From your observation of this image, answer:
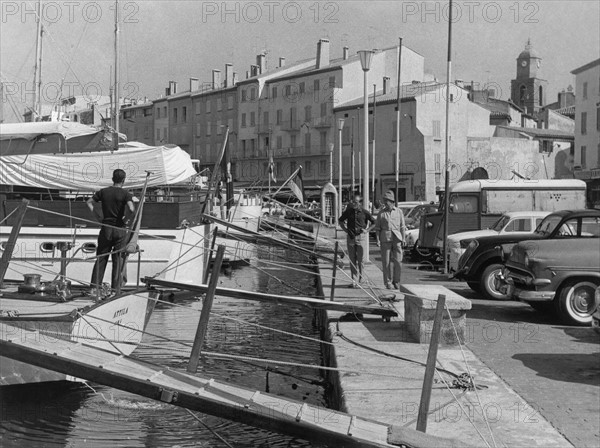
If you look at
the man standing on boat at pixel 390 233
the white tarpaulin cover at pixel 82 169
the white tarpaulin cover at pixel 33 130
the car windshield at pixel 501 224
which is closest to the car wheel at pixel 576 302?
the man standing on boat at pixel 390 233

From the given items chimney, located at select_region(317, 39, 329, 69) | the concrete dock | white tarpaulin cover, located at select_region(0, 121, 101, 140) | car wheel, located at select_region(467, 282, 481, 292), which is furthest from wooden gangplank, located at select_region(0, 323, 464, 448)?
chimney, located at select_region(317, 39, 329, 69)

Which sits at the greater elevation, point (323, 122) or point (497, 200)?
point (323, 122)

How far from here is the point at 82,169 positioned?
55.7 feet

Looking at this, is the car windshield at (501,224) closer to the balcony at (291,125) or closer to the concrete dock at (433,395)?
the concrete dock at (433,395)

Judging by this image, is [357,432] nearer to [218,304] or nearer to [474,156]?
[218,304]

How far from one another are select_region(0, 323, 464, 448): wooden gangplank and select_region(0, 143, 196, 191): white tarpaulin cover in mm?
11044

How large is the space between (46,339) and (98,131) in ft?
40.8

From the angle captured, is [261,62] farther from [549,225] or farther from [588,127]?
[549,225]

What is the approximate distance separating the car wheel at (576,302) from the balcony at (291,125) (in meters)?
71.1

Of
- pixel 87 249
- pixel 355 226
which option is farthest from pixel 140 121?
pixel 355 226

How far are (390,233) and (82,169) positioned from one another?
21.8 ft

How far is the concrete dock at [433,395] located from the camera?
6449mm

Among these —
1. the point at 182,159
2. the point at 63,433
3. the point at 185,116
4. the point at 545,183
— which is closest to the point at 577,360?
the point at 63,433

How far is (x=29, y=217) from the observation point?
54.0ft
